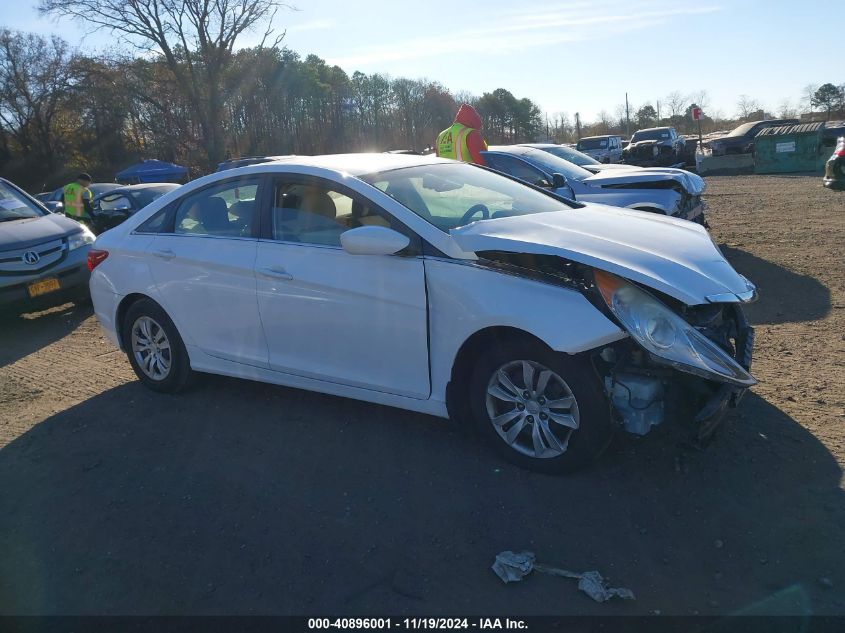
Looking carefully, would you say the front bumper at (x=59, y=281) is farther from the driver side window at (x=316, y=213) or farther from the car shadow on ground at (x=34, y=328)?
the driver side window at (x=316, y=213)

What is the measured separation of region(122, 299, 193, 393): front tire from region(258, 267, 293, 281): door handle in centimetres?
110

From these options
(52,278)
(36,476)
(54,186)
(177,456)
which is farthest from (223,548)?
(54,186)

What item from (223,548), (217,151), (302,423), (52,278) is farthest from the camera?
(217,151)

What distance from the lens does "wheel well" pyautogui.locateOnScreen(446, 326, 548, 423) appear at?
3.62m

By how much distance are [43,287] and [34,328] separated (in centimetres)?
63

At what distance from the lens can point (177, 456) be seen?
4312 mm

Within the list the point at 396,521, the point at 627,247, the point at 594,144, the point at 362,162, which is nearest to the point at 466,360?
the point at 396,521

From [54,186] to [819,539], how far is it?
49.2 meters

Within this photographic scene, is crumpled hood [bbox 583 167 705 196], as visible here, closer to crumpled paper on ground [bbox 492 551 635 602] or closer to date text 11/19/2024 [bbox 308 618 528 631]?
crumpled paper on ground [bbox 492 551 635 602]

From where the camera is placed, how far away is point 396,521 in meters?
3.42

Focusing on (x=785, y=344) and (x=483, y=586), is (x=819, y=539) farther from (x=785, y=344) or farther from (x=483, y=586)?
(x=785, y=344)

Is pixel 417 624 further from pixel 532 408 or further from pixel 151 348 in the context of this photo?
pixel 151 348

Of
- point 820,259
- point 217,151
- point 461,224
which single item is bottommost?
point 820,259

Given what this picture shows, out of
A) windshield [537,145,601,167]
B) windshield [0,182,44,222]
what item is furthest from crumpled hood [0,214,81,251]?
windshield [537,145,601,167]
